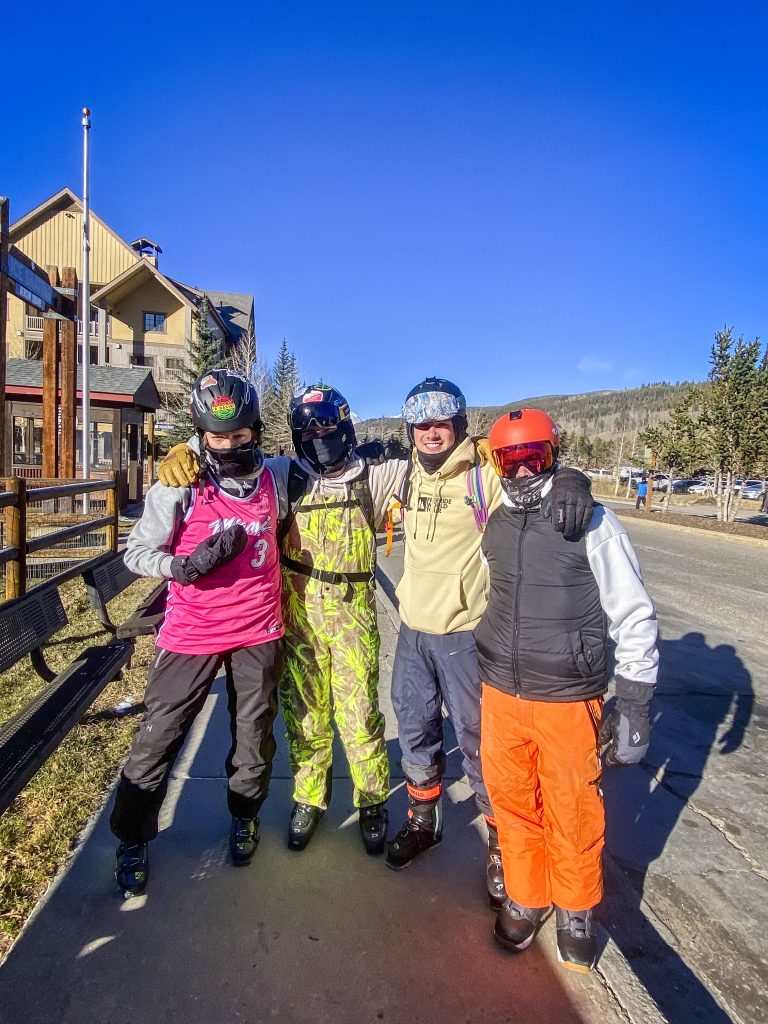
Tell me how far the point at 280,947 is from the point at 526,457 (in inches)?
75.8

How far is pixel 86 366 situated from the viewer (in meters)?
14.0

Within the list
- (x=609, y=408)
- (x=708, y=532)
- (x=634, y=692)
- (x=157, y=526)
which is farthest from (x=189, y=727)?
(x=609, y=408)

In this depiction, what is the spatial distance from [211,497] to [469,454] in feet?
3.67

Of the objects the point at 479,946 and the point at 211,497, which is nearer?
the point at 479,946

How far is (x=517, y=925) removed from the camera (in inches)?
83.4

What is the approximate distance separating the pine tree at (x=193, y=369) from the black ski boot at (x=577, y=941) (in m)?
25.4

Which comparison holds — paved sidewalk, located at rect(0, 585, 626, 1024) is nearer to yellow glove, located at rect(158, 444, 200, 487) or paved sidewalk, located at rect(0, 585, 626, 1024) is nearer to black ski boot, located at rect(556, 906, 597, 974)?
black ski boot, located at rect(556, 906, 597, 974)

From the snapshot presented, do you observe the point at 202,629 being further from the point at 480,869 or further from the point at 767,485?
the point at 767,485

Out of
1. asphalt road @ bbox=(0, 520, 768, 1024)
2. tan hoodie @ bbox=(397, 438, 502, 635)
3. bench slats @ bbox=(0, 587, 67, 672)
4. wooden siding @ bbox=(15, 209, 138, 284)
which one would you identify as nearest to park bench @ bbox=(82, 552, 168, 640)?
bench slats @ bbox=(0, 587, 67, 672)

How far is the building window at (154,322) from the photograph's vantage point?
3709cm

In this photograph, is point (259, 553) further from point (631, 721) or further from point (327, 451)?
point (631, 721)

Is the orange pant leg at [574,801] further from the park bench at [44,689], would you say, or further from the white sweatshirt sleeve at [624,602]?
the park bench at [44,689]

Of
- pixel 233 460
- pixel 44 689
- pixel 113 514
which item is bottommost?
pixel 44 689

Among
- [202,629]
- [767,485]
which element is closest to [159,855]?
[202,629]
